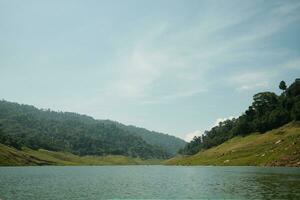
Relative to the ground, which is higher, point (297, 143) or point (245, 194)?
point (297, 143)

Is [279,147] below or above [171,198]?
above

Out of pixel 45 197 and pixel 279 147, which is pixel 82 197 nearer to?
pixel 45 197

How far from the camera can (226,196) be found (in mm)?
65125

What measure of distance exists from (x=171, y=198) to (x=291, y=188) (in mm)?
24764

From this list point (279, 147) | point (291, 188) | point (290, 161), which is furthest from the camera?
point (279, 147)

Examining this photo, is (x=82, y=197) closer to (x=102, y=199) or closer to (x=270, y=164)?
(x=102, y=199)

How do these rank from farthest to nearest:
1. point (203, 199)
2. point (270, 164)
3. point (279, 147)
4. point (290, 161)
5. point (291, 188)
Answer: point (279, 147), point (270, 164), point (290, 161), point (291, 188), point (203, 199)

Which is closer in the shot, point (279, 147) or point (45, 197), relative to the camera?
point (45, 197)

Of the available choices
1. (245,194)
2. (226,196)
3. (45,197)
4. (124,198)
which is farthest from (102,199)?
(245,194)

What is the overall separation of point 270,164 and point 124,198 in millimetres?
127350

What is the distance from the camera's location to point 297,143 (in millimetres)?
178125

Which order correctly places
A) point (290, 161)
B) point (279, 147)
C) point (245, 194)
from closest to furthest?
point (245, 194) → point (290, 161) → point (279, 147)

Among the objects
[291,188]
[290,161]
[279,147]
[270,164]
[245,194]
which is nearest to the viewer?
[245,194]

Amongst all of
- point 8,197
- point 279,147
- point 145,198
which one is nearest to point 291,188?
point 145,198
